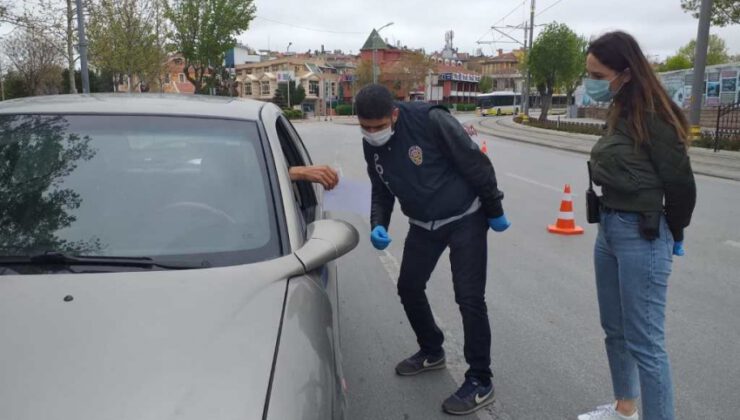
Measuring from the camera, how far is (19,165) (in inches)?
103

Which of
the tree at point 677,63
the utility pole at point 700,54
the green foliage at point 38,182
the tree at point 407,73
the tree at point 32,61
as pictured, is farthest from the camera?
the tree at point 407,73

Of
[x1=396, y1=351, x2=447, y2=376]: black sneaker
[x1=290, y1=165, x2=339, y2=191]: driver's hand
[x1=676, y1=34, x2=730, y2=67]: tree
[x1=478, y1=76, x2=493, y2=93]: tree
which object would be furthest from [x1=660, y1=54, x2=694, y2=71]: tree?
[x1=290, y1=165, x2=339, y2=191]: driver's hand

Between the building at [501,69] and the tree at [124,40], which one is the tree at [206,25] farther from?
the building at [501,69]

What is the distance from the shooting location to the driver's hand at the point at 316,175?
290 centimetres

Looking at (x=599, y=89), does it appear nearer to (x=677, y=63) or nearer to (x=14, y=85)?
(x=14, y=85)

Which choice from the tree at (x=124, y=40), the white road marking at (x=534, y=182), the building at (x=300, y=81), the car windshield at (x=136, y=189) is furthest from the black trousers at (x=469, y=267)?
the building at (x=300, y=81)

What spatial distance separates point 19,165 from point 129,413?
1572 millimetres

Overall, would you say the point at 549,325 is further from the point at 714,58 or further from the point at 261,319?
the point at 714,58

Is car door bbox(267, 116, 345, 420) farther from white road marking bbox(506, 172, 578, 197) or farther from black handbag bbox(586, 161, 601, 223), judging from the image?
white road marking bbox(506, 172, 578, 197)

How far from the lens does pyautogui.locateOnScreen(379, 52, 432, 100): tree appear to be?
263ft

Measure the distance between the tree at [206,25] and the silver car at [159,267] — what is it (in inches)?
1396

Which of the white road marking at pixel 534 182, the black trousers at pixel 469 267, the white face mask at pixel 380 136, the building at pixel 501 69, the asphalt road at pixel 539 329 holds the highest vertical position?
the building at pixel 501 69

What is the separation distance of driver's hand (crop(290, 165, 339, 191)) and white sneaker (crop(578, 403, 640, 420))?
1735mm

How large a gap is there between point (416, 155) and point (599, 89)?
92 cm
